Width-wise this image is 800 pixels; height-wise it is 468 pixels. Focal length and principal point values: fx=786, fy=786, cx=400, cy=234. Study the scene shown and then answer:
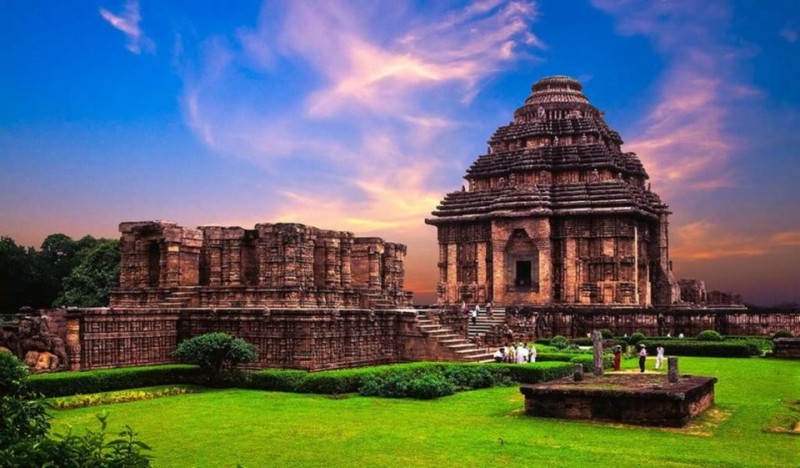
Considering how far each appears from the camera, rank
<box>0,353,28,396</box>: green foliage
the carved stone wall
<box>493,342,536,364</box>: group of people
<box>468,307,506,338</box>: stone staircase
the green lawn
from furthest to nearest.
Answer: <box>468,307,506,338</box>: stone staircase < <box>493,342,536,364</box>: group of people < the carved stone wall < the green lawn < <box>0,353,28,396</box>: green foliage

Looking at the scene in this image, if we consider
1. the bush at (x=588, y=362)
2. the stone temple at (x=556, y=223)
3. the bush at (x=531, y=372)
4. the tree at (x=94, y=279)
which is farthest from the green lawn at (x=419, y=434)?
the tree at (x=94, y=279)

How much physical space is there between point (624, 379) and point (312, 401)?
6.93m

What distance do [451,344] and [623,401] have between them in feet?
35.6

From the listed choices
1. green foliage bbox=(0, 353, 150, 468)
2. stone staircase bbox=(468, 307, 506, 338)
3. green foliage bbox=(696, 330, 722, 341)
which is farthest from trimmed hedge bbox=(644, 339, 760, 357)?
green foliage bbox=(0, 353, 150, 468)

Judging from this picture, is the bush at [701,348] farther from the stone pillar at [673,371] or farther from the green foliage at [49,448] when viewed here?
the green foliage at [49,448]

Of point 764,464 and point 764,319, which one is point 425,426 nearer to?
point 764,464

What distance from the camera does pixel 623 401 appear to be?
14.4m

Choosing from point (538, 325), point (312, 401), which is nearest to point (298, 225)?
point (312, 401)

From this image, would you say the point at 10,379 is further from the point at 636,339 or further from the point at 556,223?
the point at 556,223

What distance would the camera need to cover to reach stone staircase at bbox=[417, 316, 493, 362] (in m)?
24.6

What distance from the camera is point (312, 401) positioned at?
17250 millimetres

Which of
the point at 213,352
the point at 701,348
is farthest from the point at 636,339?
the point at 213,352

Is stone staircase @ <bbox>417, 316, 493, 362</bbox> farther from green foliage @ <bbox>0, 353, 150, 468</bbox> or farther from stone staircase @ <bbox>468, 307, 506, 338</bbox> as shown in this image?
green foliage @ <bbox>0, 353, 150, 468</bbox>

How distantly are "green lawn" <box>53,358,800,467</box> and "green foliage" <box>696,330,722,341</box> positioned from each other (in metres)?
16.2
